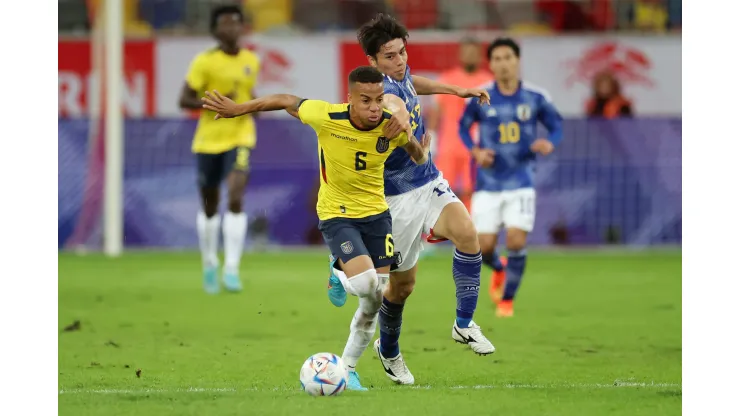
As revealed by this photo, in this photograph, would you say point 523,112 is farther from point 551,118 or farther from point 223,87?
point 223,87

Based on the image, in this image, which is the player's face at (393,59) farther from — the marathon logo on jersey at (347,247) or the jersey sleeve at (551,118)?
the jersey sleeve at (551,118)

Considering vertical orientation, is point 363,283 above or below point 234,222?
above

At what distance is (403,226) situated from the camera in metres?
8.11

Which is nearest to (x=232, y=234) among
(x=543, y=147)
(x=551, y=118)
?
(x=551, y=118)

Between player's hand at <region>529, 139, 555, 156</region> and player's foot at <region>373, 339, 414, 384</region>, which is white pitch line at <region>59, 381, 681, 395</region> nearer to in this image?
player's foot at <region>373, 339, 414, 384</region>

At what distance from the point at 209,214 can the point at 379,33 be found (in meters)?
5.95

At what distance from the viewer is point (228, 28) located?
1356cm

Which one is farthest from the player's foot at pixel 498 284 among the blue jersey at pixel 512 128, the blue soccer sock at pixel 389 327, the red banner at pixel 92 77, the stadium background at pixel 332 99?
the red banner at pixel 92 77

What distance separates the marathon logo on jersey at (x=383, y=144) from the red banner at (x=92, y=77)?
13981 mm

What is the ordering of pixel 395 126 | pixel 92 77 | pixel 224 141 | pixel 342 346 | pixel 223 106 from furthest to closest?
pixel 92 77, pixel 224 141, pixel 342 346, pixel 395 126, pixel 223 106

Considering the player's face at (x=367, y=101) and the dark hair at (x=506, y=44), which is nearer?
the player's face at (x=367, y=101)

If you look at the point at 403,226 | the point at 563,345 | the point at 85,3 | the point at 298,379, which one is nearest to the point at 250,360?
the point at 298,379

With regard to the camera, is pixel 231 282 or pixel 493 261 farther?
pixel 231 282

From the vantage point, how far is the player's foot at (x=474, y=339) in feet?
26.1
